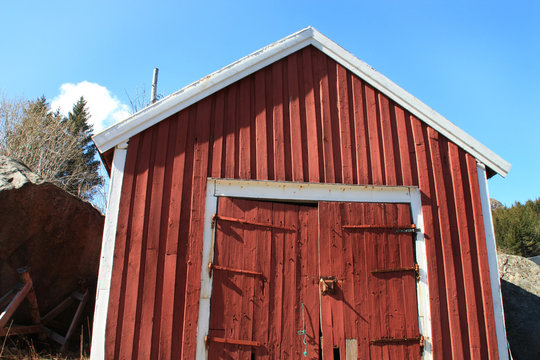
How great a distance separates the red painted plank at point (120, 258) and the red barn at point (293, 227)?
13 millimetres

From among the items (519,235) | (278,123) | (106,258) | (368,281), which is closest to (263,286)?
(368,281)

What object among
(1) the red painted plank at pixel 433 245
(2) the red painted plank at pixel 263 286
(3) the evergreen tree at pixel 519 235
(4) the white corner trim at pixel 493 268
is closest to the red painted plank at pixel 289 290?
(2) the red painted plank at pixel 263 286

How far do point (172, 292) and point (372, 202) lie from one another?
2781 mm

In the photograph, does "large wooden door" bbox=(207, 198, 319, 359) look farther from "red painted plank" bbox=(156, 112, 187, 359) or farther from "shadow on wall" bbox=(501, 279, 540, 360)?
"shadow on wall" bbox=(501, 279, 540, 360)

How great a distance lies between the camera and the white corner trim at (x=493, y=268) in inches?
195

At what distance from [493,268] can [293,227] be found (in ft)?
8.78

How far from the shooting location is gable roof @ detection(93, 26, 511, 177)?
5.11 m

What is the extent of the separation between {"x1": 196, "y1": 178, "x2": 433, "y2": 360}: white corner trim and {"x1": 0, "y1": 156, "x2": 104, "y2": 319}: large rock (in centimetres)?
376

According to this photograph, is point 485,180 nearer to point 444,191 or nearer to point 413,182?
point 444,191

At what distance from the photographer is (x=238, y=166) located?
5195mm

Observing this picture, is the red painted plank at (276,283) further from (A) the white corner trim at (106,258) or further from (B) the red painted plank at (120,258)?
(A) the white corner trim at (106,258)

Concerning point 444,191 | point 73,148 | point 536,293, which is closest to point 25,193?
point 444,191

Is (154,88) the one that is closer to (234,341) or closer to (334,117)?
(334,117)

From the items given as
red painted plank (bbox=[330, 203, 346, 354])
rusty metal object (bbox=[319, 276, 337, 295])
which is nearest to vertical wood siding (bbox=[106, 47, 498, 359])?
red painted plank (bbox=[330, 203, 346, 354])
